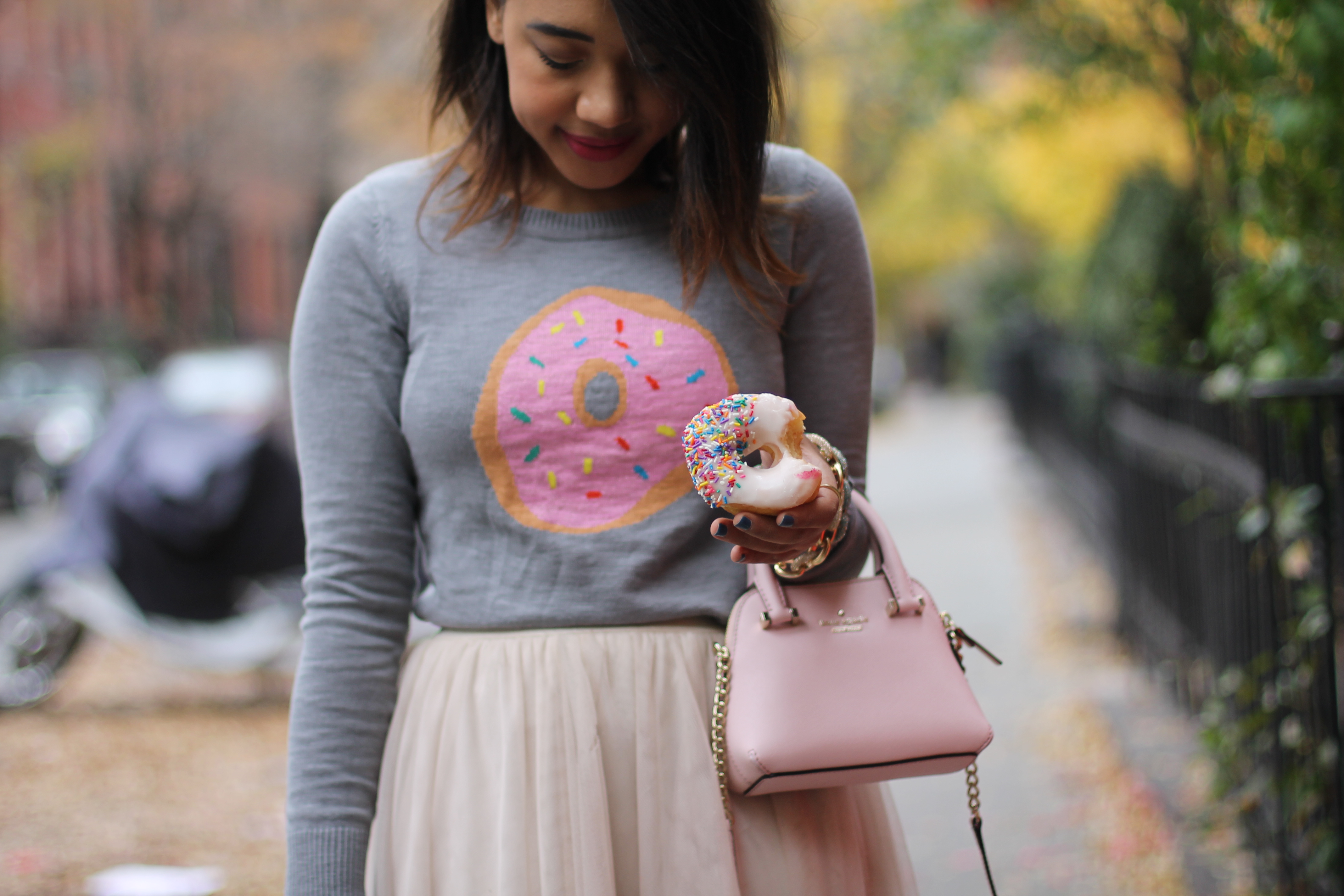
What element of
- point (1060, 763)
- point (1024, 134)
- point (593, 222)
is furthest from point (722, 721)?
point (1024, 134)

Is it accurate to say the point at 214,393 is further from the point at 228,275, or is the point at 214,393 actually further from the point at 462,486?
the point at 228,275

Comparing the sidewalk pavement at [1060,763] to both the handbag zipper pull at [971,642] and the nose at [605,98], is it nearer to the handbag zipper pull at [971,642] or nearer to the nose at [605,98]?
the handbag zipper pull at [971,642]

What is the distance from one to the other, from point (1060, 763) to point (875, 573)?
3936 millimetres

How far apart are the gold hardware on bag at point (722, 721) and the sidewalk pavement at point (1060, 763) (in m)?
2.53

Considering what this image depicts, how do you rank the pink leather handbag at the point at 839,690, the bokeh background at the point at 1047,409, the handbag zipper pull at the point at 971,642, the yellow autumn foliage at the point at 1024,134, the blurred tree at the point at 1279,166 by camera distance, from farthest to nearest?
the yellow autumn foliage at the point at 1024,134, the bokeh background at the point at 1047,409, the blurred tree at the point at 1279,166, the handbag zipper pull at the point at 971,642, the pink leather handbag at the point at 839,690

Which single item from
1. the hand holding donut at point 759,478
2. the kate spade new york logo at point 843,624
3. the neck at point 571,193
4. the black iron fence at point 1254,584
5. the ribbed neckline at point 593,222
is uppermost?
the neck at point 571,193

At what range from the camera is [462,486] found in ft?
5.09

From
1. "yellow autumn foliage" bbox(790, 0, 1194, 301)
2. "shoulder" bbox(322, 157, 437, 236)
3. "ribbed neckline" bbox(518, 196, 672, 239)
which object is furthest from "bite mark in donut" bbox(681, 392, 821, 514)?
"yellow autumn foliage" bbox(790, 0, 1194, 301)

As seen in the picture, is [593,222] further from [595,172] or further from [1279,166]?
[1279,166]

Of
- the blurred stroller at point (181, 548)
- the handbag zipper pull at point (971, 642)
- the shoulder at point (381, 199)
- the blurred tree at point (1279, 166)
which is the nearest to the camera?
the handbag zipper pull at point (971, 642)

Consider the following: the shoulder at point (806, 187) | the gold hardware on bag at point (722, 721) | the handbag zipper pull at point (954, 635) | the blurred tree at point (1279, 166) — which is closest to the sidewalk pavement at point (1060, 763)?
the blurred tree at point (1279, 166)

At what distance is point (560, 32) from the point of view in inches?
57.3

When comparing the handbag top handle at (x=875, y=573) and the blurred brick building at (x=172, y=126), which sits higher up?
the blurred brick building at (x=172, y=126)

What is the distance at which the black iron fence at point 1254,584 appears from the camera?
2.73 m
